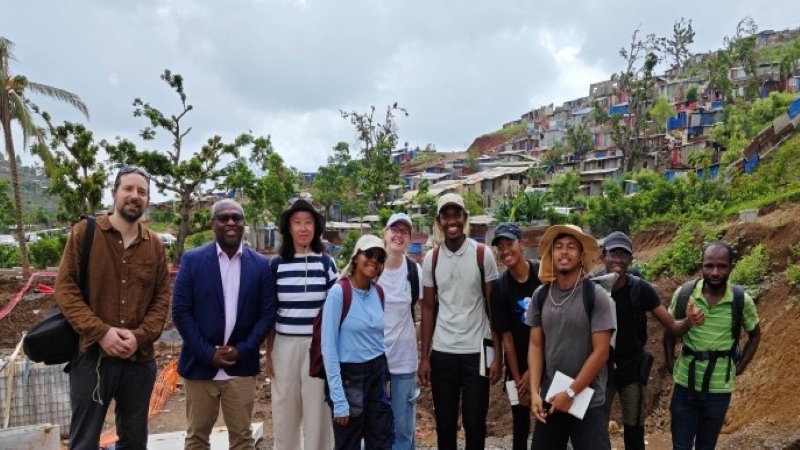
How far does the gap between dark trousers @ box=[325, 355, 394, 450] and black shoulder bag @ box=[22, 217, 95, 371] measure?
4.82 ft

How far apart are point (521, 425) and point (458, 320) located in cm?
84

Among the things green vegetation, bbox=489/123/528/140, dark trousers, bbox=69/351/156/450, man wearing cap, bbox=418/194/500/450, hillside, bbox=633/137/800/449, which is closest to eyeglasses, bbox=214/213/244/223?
dark trousers, bbox=69/351/156/450

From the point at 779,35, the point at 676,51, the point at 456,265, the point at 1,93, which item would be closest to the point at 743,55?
the point at 676,51

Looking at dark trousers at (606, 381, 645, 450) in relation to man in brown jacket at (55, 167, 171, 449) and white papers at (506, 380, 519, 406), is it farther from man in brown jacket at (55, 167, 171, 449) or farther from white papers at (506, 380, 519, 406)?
man in brown jacket at (55, 167, 171, 449)

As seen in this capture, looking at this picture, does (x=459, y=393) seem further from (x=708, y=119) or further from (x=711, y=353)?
(x=708, y=119)

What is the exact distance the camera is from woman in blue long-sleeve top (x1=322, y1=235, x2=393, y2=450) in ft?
11.5

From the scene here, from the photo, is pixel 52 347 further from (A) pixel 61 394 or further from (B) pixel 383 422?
(A) pixel 61 394

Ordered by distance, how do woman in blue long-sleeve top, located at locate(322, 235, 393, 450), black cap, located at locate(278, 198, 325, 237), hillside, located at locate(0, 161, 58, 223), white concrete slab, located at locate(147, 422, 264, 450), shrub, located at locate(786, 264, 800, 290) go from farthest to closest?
hillside, located at locate(0, 161, 58, 223), shrub, located at locate(786, 264, 800, 290), white concrete slab, located at locate(147, 422, 264, 450), black cap, located at locate(278, 198, 325, 237), woman in blue long-sleeve top, located at locate(322, 235, 393, 450)

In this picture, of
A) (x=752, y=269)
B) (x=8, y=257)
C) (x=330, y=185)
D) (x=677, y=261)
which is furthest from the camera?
(x=330, y=185)

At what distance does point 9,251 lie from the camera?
85.6 ft

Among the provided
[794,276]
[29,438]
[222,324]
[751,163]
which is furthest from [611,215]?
[29,438]

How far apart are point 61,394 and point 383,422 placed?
4126 mm

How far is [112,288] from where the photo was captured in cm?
350

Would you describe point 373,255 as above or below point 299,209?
below
